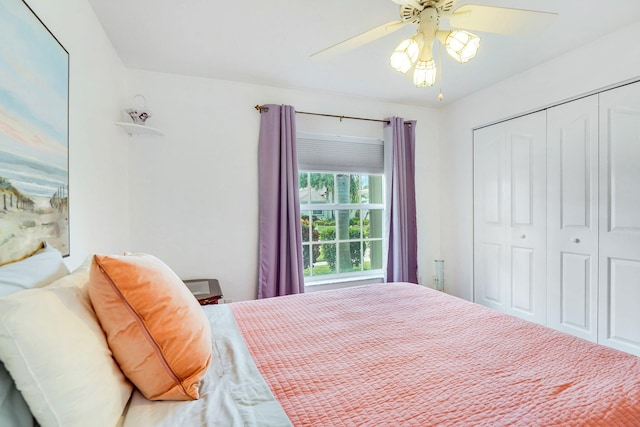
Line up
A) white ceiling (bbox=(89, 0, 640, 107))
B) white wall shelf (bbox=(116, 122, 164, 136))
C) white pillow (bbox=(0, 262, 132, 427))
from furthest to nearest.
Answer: white wall shelf (bbox=(116, 122, 164, 136)) → white ceiling (bbox=(89, 0, 640, 107)) → white pillow (bbox=(0, 262, 132, 427))

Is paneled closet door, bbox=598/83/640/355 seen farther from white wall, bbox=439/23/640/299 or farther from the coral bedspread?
Answer: the coral bedspread

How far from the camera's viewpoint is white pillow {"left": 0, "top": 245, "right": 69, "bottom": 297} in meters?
→ 0.73

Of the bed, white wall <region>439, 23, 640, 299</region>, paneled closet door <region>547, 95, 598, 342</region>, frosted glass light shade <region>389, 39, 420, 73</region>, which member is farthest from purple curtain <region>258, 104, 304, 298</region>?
paneled closet door <region>547, 95, 598, 342</region>

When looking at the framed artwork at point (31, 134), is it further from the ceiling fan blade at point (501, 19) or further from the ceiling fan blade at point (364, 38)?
the ceiling fan blade at point (501, 19)

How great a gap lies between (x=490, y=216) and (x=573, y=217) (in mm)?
751

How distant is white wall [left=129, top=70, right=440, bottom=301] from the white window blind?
17 cm

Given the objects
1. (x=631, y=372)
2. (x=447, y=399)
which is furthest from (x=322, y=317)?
(x=631, y=372)

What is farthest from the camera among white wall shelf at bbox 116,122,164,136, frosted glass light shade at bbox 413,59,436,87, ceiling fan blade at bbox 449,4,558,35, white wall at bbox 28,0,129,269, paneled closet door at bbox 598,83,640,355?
white wall shelf at bbox 116,122,164,136

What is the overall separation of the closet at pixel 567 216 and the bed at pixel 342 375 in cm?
139

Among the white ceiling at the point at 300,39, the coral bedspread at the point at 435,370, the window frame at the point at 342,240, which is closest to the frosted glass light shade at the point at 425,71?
the white ceiling at the point at 300,39

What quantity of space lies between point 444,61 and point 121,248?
2963 millimetres

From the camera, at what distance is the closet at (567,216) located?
2.05m

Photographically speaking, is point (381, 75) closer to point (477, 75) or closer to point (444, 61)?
point (444, 61)

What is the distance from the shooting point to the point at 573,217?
2.35 meters
